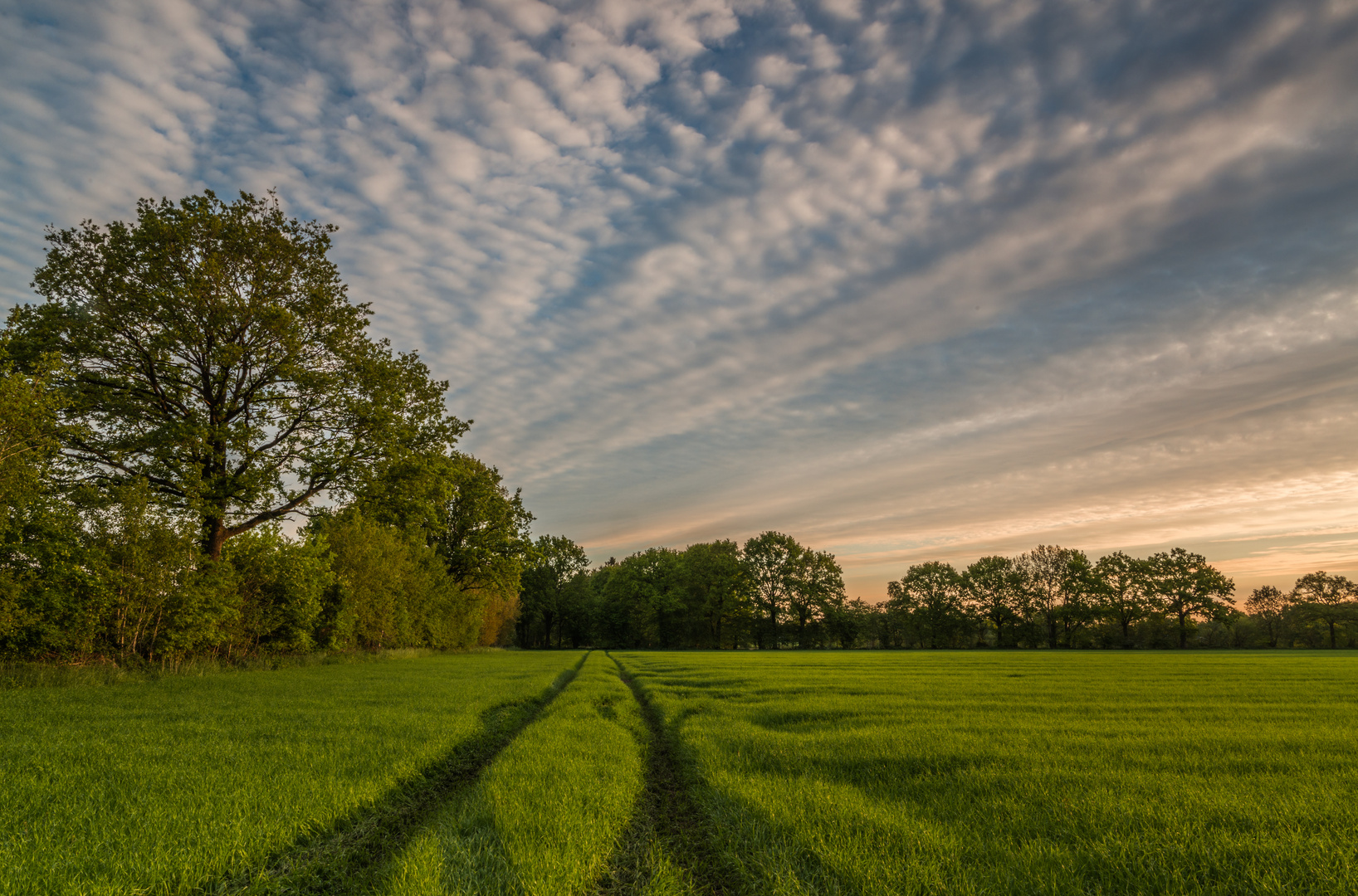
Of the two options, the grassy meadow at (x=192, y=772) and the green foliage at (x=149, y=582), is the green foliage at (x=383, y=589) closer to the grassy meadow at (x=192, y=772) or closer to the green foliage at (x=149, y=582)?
the green foliage at (x=149, y=582)

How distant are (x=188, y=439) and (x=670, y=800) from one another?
20915 millimetres

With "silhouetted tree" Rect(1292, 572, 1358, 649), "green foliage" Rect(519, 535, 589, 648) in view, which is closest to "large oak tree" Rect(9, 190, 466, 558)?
"green foliage" Rect(519, 535, 589, 648)

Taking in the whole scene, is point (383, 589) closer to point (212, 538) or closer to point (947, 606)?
point (212, 538)

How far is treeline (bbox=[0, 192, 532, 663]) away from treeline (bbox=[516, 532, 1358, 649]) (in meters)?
78.4

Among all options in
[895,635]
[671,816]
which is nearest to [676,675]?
[671,816]

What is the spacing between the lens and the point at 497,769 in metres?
8.40

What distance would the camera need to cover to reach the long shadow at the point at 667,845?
5.26 metres

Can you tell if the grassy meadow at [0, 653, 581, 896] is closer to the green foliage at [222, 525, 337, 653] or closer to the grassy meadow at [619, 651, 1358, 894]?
the grassy meadow at [619, 651, 1358, 894]

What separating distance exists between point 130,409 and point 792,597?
9117 centimetres

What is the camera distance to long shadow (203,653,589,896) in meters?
4.91

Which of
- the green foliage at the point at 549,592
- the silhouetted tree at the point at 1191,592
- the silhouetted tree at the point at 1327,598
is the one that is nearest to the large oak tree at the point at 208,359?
the green foliage at the point at 549,592

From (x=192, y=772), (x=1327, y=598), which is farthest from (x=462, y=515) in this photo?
(x=1327, y=598)

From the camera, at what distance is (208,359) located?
21.2 metres

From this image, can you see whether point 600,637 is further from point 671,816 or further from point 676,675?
point 671,816
